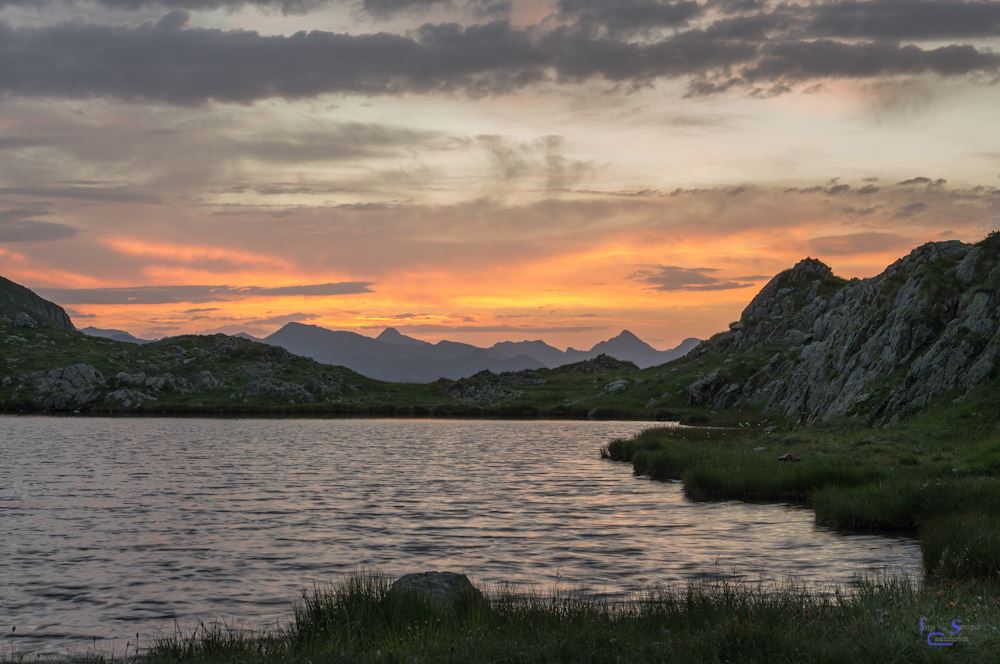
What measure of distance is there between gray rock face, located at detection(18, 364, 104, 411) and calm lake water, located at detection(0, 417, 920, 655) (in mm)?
91089

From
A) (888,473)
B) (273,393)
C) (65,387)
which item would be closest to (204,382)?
(273,393)

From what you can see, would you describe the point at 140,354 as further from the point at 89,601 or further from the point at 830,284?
the point at 89,601

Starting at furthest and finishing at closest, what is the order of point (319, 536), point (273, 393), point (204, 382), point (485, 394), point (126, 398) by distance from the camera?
point (485, 394), point (204, 382), point (273, 393), point (126, 398), point (319, 536)

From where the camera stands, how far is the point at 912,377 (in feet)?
187

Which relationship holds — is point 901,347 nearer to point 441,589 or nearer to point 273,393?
point 441,589

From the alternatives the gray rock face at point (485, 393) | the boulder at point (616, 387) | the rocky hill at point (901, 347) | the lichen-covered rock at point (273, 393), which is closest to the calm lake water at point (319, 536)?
the rocky hill at point (901, 347)

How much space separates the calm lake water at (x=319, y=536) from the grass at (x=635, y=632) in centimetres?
492

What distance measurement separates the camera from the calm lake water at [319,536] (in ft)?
76.0

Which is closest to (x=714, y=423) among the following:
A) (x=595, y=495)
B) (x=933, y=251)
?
(x=933, y=251)

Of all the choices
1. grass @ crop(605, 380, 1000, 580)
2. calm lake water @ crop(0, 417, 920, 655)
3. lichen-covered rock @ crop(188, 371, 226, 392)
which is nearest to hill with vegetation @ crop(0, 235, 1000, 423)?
lichen-covered rock @ crop(188, 371, 226, 392)

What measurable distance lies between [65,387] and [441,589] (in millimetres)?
154263

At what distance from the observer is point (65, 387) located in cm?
15212

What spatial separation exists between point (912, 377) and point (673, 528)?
3178 cm

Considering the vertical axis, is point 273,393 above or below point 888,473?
below
